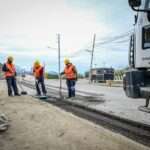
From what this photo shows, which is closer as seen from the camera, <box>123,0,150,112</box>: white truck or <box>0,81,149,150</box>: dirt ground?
<box>0,81,149,150</box>: dirt ground

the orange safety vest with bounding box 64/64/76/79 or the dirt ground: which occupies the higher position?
the orange safety vest with bounding box 64/64/76/79

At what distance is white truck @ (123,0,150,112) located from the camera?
6859 millimetres

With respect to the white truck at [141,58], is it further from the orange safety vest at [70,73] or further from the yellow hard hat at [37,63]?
the yellow hard hat at [37,63]

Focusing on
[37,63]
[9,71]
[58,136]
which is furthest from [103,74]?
[58,136]

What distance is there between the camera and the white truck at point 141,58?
686cm

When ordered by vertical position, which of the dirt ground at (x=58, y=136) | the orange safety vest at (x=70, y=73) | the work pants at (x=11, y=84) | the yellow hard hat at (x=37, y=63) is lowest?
the dirt ground at (x=58, y=136)

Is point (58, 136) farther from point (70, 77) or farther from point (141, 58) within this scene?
point (70, 77)

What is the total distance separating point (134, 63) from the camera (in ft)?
24.1

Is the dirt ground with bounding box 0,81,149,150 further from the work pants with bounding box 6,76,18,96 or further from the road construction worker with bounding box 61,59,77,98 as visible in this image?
the work pants with bounding box 6,76,18,96

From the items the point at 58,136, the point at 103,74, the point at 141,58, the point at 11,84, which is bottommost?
the point at 58,136

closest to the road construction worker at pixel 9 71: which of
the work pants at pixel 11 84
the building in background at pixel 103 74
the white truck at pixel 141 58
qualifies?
the work pants at pixel 11 84

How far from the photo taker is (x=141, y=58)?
6.97m

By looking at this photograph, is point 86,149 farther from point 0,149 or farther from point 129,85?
point 129,85

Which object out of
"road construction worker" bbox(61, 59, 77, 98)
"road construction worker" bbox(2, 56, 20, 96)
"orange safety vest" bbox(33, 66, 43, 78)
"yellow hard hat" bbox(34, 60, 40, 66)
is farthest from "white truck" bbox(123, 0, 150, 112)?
"orange safety vest" bbox(33, 66, 43, 78)
